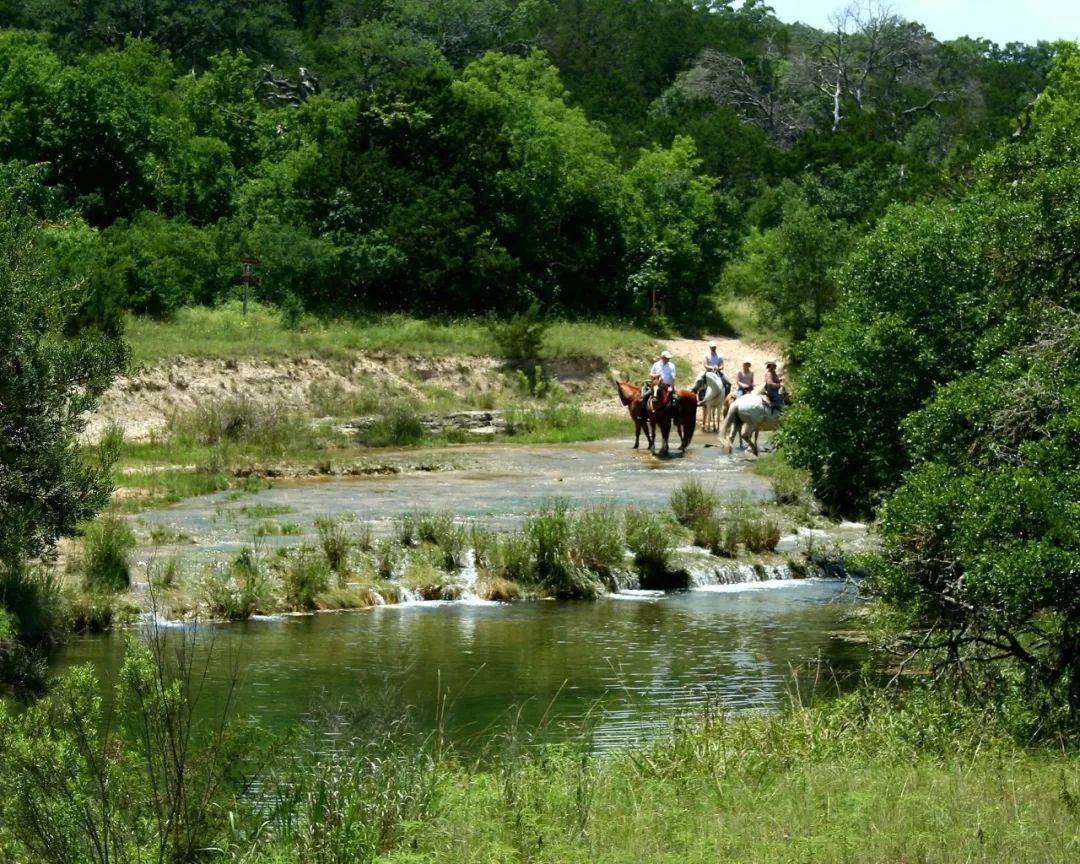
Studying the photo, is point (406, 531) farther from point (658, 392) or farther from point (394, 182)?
point (394, 182)

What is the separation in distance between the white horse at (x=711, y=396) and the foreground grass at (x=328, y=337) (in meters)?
8.15

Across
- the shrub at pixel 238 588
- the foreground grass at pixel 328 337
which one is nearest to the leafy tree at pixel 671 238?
the foreground grass at pixel 328 337

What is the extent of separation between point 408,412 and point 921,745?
30.0 m

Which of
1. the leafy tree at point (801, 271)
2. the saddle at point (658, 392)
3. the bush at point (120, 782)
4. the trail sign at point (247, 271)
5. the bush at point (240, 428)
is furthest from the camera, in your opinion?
the leafy tree at point (801, 271)

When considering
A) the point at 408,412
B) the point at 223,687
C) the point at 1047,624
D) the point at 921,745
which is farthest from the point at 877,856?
the point at 408,412

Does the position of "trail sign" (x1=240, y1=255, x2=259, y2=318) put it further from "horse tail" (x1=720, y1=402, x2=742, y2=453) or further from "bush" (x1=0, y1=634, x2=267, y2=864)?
"bush" (x1=0, y1=634, x2=267, y2=864)

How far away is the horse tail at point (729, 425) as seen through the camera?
38241 mm

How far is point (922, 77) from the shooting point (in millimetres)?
102500

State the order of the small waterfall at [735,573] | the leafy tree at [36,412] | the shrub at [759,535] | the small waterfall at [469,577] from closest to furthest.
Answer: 1. the leafy tree at [36,412]
2. the small waterfall at [469,577]
3. the small waterfall at [735,573]
4. the shrub at [759,535]

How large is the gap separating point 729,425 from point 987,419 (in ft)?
80.4

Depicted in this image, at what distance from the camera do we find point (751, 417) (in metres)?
37.9

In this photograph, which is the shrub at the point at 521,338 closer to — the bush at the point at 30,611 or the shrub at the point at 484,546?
the shrub at the point at 484,546

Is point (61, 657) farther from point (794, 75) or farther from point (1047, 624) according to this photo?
point (794, 75)

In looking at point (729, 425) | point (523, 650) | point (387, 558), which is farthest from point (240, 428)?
point (523, 650)
